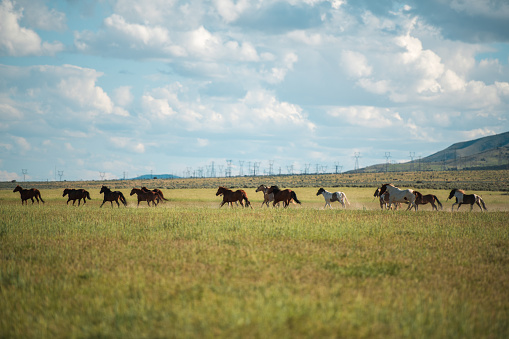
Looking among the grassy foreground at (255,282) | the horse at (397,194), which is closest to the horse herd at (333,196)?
the horse at (397,194)

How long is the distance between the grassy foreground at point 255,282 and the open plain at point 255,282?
0.04 metres

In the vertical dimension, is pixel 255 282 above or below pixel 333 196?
below

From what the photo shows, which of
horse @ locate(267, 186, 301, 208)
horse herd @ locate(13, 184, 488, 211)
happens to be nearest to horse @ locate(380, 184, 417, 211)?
horse herd @ locate(13, 184, 488, 211)

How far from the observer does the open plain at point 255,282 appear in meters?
7.11

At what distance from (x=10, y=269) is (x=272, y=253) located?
24.2ft

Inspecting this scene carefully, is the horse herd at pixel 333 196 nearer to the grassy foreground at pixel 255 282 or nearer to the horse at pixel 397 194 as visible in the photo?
the horse at pixel 397 194

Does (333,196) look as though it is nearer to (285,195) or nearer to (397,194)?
(285,195)

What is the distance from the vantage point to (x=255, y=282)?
9.55 metres

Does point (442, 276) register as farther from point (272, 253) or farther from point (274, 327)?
point (274, 327)

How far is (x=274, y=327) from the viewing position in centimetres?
684

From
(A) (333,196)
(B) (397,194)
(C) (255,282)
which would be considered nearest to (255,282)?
(C) (255,282)

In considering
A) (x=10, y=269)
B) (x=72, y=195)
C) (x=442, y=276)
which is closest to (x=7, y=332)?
(x=10, y=269)

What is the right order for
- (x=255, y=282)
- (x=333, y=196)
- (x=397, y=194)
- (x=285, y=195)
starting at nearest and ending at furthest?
(x=255, y=282) → (x=397, y=194) → (x=285, y=195) → (x=333, y=196)

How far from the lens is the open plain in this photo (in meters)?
7.11
